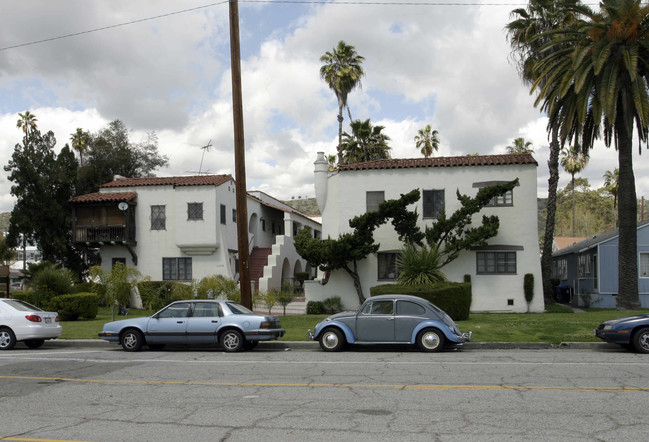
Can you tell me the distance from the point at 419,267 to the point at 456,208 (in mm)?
3991

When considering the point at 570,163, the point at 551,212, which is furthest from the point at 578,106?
the point at 570,163

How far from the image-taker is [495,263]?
26625 millimetres

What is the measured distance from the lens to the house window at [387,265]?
27219 millimetres

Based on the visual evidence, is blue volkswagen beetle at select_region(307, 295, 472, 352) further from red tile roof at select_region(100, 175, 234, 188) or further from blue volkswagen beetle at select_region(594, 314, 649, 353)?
red tile roof at select_region(100, 175, 234, 188)

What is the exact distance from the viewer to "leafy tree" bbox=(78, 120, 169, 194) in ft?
143

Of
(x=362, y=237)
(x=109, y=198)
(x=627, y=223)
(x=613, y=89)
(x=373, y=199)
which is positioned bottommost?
(x=362, y=237)

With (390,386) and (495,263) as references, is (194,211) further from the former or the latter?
(390,386)

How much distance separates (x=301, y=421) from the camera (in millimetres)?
7449

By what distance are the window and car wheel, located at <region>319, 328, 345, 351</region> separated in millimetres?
1536

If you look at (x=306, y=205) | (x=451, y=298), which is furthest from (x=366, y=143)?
(x=306, y=205)

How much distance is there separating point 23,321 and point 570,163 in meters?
55.7

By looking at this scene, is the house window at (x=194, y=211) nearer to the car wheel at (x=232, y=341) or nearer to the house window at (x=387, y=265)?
the house window at (x=387, y=265)

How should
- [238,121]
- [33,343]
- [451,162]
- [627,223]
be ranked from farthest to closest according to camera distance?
[451,162], [627,223], [238,121], [33,343]

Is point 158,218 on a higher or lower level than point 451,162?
lower
